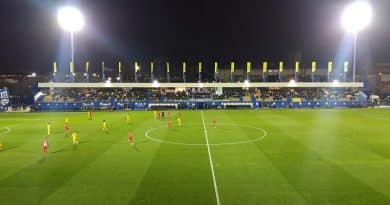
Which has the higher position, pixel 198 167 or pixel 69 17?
pixel 69 17

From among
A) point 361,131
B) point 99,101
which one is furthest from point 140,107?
point 361,131

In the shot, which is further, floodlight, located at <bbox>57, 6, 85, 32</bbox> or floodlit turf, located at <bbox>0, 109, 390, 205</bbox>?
floodlight, located at <bbox>57, 6, 85, 32</bbox>

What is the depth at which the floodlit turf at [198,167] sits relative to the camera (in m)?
15.5

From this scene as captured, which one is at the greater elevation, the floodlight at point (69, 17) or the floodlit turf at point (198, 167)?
the floodlight at point (69, 17)

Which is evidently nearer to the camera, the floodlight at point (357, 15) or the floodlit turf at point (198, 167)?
the floodlit turf at point (198, 167)

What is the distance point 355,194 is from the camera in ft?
51.2

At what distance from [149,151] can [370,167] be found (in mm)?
12682

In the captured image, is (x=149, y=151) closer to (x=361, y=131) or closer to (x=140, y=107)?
(x=361, y=131)

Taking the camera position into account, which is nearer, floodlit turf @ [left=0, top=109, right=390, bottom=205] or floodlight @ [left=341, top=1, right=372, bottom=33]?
floodlit turf @ [left=0, top=109, right=390, bottom=205]

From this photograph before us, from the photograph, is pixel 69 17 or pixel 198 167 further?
pixel 69 17

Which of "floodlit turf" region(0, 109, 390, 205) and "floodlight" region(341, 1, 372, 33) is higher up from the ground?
"floodlight" region(341, 1, 372, 33)

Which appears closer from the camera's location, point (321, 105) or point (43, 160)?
point (43, 160)

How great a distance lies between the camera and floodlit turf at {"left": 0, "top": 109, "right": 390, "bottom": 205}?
1550 cm

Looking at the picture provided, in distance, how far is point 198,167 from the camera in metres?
20.2
